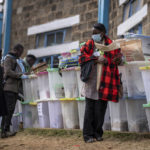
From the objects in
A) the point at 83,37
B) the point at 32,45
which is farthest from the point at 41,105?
the point at 32,45

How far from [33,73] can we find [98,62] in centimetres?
251

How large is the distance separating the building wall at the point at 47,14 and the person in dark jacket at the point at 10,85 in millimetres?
4188

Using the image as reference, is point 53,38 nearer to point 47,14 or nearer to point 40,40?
point 40,40

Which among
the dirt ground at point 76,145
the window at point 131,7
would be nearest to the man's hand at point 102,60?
the dirt ground at point 76,145

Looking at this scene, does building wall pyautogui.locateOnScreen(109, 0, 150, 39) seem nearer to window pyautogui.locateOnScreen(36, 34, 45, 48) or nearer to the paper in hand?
window pyautogui.locateOnScreen(36, 34, 45, 48)

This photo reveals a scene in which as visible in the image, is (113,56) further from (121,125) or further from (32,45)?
(32,45)

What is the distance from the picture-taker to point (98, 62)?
4.75 meters

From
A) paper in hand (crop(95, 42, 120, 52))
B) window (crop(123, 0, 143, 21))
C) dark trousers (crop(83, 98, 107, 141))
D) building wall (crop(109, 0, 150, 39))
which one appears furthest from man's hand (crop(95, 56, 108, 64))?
building wall (crop(109, 0, 150, 39))

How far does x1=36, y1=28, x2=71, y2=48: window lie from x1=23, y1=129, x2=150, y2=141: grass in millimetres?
5042

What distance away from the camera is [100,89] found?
4.68m

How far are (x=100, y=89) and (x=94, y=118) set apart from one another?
47 centimetres

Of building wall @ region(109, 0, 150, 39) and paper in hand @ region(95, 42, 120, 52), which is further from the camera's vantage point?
building wall @ region(109, 0, 150, 39)

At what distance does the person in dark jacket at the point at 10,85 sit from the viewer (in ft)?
20.8

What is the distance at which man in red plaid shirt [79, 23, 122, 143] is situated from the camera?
15.4 ft
